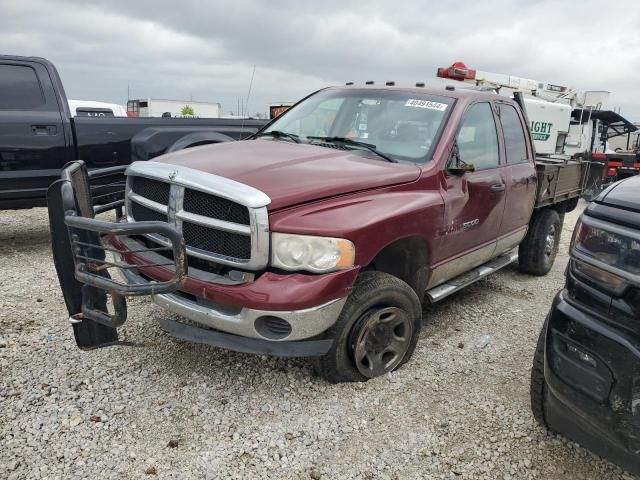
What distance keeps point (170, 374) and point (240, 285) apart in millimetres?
986

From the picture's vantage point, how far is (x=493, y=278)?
5461mm

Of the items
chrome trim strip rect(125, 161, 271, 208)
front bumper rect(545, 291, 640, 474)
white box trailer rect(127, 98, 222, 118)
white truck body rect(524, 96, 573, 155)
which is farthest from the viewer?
white box trailer rect(127, 98, 222, 118)

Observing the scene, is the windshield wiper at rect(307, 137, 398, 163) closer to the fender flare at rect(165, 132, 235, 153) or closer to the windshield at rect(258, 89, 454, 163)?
the windshield at rect(258, 89, 454, 163)

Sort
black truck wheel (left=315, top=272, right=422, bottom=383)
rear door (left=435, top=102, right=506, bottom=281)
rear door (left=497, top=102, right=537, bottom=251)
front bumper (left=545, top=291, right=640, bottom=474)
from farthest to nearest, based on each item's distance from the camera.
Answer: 1. rear door (left=497, top=102, right=537, bottom=251)
2. rear door (left=435, top=102, right=506, bottom=281)
3. black truck wheel (left=315, top=272, right=422, bottom=383)
4. front bumper (left=545, top=291, right=640, bottom=474)

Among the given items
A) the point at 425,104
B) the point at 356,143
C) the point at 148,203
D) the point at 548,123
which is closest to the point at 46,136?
the point at 148,203

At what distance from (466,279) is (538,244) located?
184 cm

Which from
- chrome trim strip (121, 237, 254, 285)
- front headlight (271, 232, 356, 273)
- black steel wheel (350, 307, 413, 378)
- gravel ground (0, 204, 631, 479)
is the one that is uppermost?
front headlight (271, 232, 356, 273)

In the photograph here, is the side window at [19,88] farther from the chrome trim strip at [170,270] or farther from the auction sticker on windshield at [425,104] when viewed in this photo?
the auction sticker on windshield at [425,104]

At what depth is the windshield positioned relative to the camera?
3.46m

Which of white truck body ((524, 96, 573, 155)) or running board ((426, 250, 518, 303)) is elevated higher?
white truck body ((524, 96, 573, 155))

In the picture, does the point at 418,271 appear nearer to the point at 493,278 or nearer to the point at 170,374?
the point at 170,374

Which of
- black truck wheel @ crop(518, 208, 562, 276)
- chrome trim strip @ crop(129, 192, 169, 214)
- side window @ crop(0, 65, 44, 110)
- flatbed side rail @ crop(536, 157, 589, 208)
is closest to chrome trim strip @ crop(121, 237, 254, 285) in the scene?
chrome trim strip @ crop(129, 192, 169, 214)

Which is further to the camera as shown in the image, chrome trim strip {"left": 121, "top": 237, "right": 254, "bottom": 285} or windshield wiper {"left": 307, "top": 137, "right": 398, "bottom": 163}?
windshield wiper {"left": 307, "top": 137, "right": 398, "bottom": 163}

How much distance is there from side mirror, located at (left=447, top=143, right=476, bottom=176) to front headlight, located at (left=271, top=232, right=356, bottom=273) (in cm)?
123
